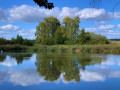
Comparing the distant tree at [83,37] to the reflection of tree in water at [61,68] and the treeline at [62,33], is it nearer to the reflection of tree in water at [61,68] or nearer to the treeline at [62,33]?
the treeline at [62,33]

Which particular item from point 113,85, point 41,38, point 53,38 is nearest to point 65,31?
point 53,38

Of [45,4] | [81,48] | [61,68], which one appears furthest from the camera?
[81,48]

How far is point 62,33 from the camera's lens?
37.8m

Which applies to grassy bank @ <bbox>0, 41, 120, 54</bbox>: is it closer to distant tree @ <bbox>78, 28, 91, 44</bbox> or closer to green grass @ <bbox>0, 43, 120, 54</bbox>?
green grass @ <bbox>0, 43, 120, 54</bbox>

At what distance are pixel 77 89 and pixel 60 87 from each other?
58 centimetres

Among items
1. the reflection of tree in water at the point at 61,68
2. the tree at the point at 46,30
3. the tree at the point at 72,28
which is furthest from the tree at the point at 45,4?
the tree at the point at 46,30

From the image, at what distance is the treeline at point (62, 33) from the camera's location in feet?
114

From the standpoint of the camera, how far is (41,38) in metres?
37.4

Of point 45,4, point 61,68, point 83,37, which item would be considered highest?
point 83,37

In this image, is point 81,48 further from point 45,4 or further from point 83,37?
point 45,4

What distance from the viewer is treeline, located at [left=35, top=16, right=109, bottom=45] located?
114ft

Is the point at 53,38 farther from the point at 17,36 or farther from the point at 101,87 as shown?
the point at 101,87

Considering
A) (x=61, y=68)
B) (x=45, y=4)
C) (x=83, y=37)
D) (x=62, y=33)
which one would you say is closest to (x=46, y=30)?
(x=62, y=33)

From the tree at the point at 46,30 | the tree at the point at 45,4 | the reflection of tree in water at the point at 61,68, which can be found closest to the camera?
the tree at the point at 45,4
